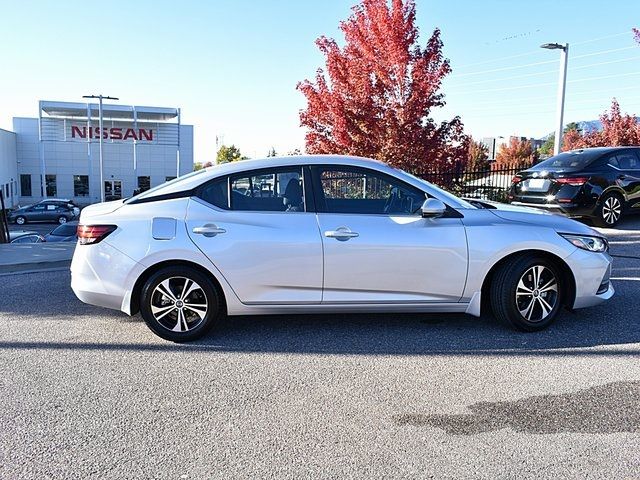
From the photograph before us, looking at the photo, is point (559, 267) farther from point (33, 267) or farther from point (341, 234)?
point (33, 267)

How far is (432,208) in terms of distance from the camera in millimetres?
4582

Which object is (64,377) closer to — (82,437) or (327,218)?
(82,437)

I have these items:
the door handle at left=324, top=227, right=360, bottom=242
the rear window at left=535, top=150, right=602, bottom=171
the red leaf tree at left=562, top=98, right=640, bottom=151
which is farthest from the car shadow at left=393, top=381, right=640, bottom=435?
the red leaf tree at left=562, top=98, right=640, bottom=151

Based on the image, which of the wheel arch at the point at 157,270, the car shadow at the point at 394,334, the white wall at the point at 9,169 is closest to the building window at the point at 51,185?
the white wall at the point at 9,169

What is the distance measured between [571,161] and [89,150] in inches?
1846

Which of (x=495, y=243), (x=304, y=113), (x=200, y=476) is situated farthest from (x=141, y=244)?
(x=304, y=113)

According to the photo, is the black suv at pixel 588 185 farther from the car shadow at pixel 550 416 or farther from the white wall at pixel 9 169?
the white wall at pixel 9 169

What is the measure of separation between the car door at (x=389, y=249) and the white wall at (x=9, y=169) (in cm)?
4422

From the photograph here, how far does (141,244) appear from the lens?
451 centimetres

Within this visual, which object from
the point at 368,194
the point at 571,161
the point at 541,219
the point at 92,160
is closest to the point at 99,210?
the point at 368,194

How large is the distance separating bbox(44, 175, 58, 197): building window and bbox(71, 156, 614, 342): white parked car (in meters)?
49.6

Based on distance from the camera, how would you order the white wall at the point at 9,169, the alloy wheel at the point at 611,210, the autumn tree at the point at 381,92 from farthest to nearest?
the white wall at the point at 9,169 → the autumn tree at the point at 381,92 → the alloy wheel at the point at 611,210

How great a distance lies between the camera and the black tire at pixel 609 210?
33.0 feet

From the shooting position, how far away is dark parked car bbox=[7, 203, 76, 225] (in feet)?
115
